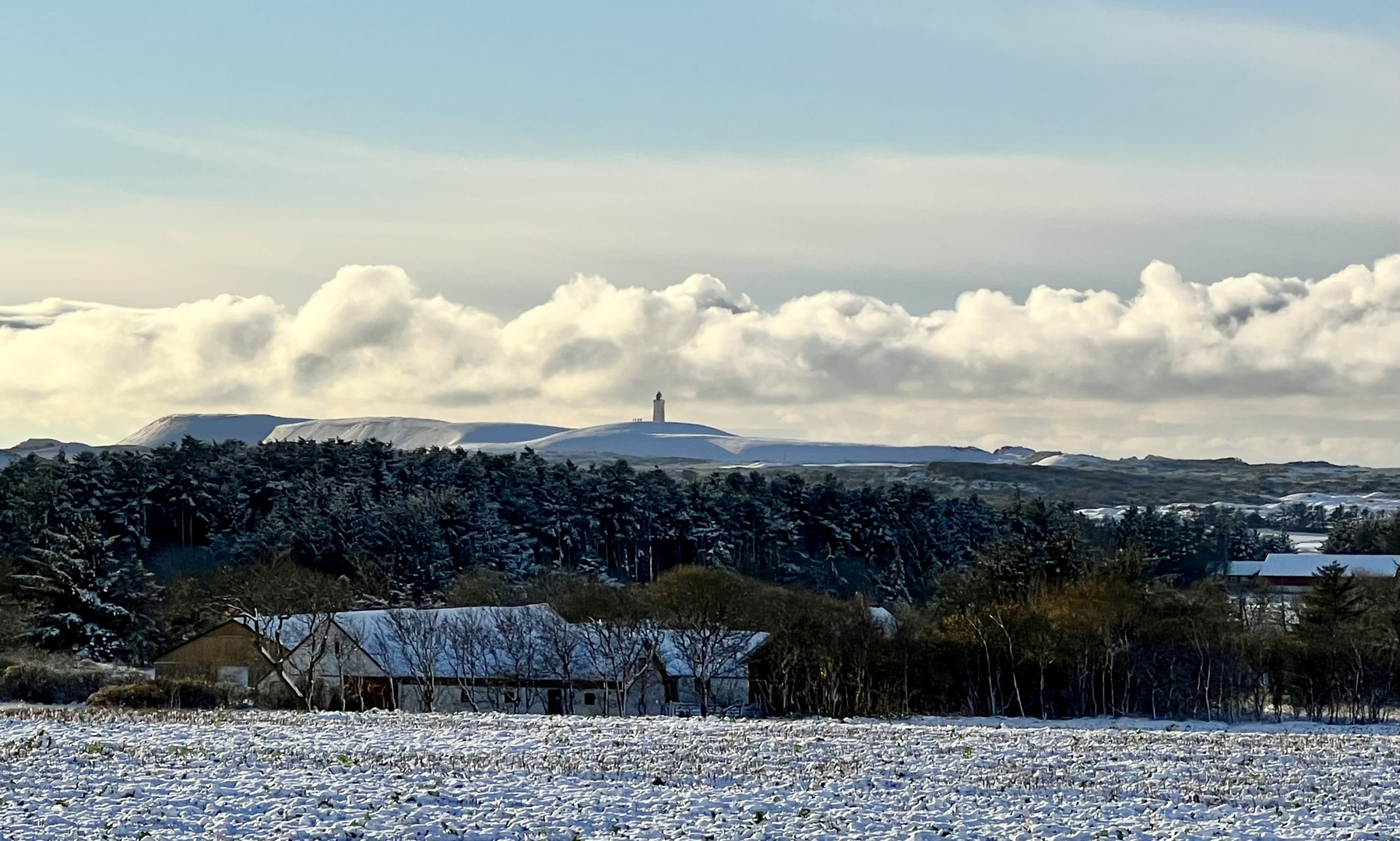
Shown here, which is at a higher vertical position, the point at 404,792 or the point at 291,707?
the point at 404,792

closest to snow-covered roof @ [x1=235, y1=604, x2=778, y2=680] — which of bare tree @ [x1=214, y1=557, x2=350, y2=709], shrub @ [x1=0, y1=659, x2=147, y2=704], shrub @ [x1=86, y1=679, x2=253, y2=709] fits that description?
bare tree @ [x1=214, y1=557, x2=350, y2=709]

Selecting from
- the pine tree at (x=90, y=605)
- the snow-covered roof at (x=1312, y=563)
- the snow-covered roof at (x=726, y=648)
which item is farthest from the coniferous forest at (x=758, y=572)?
the snow-covered roof at (x=1312, y=563)

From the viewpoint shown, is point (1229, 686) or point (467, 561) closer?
point (1229, 686)

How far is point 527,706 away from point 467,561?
141 ft

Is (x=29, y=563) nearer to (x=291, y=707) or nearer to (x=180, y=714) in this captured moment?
(x=291, y=707)

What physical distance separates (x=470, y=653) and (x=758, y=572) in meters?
55.0

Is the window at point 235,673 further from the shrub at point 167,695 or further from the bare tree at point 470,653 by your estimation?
the shrub at point 167,695

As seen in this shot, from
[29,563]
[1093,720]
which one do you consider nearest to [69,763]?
[1093,720]

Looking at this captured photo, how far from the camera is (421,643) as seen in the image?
60469mm

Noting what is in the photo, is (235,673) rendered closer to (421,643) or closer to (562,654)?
(421,643)

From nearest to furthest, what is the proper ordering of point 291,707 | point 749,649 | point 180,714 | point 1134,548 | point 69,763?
point 69,763
point 180,714
point 291,707
point 749,649
point 1134,548

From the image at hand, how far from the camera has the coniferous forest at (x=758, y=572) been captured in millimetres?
58312

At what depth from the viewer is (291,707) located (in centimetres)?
5341

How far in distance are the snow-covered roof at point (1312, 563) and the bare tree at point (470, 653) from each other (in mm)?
94912
